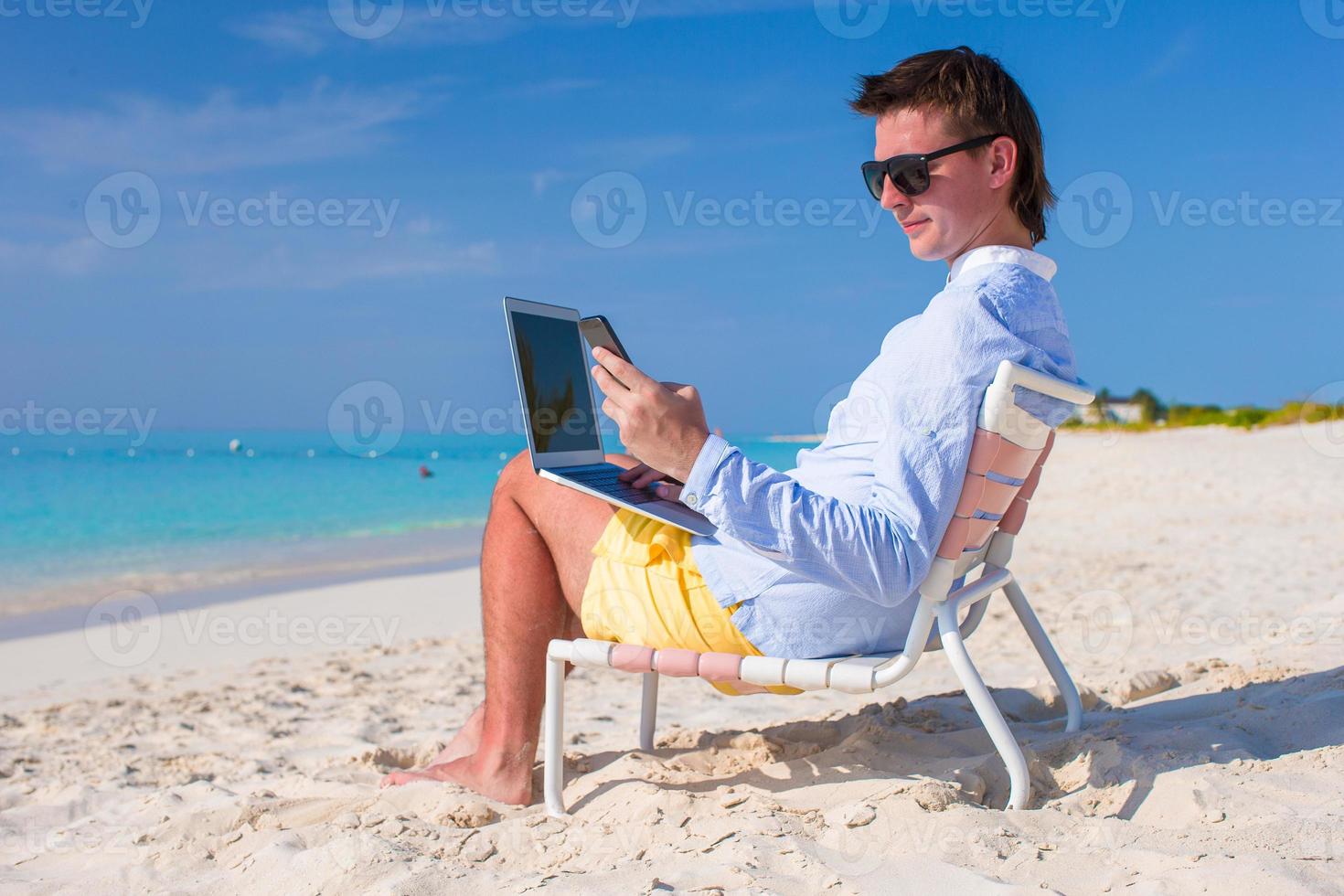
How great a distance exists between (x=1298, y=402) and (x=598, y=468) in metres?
32.7

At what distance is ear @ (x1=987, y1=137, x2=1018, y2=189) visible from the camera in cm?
Result: 207

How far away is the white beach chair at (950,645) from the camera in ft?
6.07

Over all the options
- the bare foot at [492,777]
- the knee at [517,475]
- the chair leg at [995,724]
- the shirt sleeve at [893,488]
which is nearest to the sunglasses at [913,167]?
the shirt sleeve at [893,488]

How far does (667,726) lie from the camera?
3.43m

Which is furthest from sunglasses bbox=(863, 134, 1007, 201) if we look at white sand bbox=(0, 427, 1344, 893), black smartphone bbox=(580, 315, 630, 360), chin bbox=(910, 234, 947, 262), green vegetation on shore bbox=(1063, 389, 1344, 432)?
green vegetation on shore bbox=(1063, 389, 1344, 432)

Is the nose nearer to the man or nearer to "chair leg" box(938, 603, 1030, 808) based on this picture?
the man

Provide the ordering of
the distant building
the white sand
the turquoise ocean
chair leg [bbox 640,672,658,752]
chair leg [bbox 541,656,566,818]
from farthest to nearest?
the distant building < the turquoise ocean < chair leg [bbox 640,672,658,752] < chair leg [bbox 541,656,566,818] < the white sand

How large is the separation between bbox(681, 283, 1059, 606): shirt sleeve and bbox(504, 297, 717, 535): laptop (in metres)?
0.32

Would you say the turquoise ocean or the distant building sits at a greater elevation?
the distant building

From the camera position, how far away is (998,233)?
212 centimetres

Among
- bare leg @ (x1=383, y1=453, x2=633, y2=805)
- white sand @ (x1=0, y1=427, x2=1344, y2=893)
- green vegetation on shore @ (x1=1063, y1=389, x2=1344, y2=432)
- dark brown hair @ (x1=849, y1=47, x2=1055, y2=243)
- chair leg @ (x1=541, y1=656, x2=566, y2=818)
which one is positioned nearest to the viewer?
white sand @ (x1=0, y1=427, x2=1344, y2=893)

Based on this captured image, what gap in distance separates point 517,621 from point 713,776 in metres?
0.65

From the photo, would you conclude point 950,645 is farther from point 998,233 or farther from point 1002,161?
point 1002,161

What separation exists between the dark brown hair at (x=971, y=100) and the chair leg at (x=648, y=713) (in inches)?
63.6
